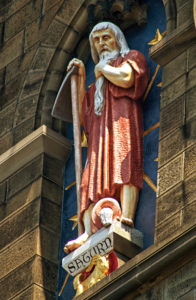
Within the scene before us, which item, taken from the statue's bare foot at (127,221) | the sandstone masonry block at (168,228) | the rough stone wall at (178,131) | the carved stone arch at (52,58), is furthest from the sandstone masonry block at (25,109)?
the sandstone masonry block at (168,228)

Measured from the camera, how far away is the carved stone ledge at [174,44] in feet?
34.9

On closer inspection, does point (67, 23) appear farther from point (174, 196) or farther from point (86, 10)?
point (174, 196)

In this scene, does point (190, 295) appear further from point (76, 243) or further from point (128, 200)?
point (76, 243)

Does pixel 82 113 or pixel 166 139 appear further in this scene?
pixel 82 113

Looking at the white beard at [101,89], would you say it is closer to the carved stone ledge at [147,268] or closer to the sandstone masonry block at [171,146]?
the sandstone masonry block at [171,146]

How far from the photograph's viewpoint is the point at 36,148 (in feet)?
38.5

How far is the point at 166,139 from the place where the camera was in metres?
10.3

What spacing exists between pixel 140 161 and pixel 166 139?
1.56ft

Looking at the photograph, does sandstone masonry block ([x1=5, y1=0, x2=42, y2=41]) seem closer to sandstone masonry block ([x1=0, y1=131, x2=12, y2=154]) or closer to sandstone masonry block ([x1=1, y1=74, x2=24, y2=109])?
sandstone masonry block ([x1=1, y1=74, x2=24, y2=109])

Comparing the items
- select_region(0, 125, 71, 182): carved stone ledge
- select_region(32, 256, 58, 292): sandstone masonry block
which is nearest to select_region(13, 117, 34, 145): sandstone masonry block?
select_region(0, 125, 71, 182): carved stone ledge

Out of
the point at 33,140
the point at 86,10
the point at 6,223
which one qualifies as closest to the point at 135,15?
the point at 86,10

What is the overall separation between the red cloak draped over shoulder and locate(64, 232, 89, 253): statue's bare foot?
252 mm

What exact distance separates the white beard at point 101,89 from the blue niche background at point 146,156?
0.27m

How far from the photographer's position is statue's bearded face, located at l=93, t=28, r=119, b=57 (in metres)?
11.5
